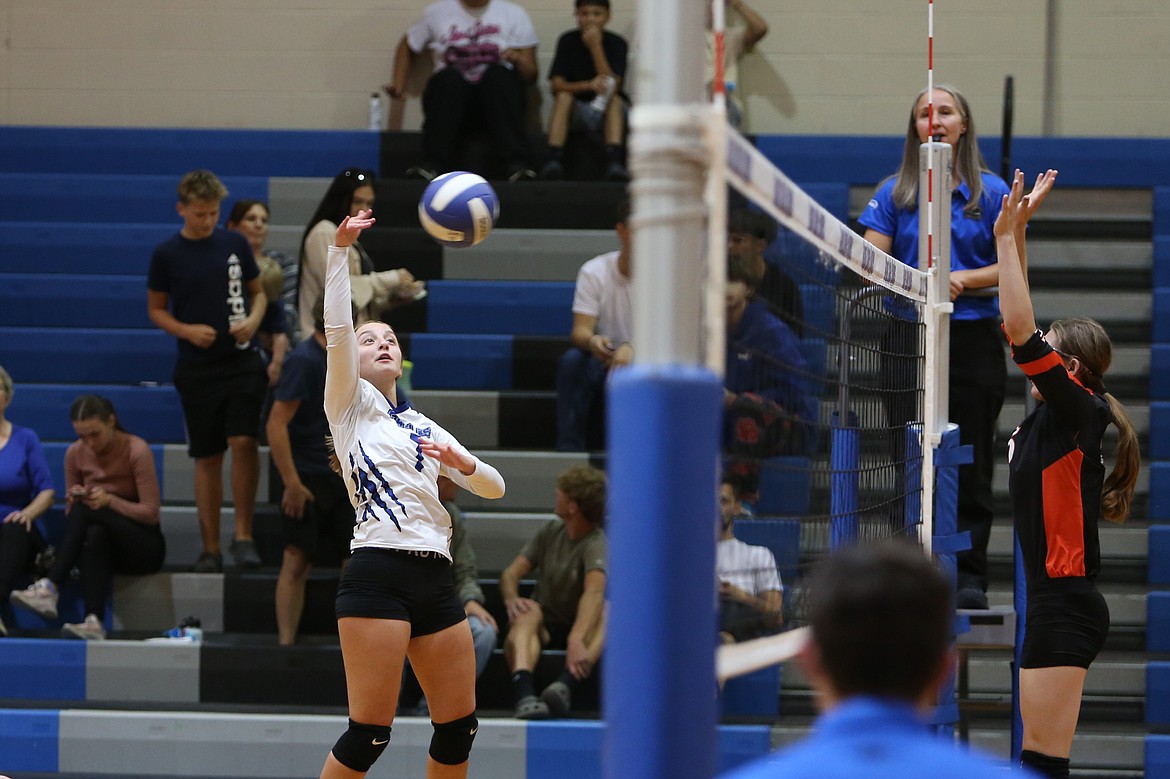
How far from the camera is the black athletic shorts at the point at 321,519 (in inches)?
262

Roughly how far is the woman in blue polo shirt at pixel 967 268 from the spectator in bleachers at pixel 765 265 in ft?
8.16

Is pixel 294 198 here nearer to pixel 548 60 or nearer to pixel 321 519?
pixel 548 60

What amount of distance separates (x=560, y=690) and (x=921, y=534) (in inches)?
98.2

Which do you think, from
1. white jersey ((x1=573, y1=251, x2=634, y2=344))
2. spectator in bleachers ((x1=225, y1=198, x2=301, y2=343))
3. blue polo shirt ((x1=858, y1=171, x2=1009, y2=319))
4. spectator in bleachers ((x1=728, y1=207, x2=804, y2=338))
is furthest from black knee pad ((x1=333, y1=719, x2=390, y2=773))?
spectator in bleachers ((x1=225, y1=198, x2=301, y2=343))

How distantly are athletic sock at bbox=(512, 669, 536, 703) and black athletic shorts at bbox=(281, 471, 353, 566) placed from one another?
102 centimetres

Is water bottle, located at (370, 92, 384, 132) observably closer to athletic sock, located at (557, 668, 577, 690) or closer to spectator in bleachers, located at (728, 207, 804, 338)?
athletic sock, located at (557, 668, 577, 690)

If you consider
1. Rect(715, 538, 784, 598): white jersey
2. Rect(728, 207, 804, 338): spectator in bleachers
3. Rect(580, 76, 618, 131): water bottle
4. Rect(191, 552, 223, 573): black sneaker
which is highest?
Rect(580, 76, 618, 131): water bottle

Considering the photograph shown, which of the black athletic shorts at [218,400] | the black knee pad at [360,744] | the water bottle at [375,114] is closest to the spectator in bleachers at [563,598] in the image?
the black athletic shorts at [218,400]

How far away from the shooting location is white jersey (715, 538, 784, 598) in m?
2.39

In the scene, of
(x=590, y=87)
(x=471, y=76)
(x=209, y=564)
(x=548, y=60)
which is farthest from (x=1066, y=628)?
(x=548, y=60)

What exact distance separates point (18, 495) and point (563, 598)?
2.74 metres

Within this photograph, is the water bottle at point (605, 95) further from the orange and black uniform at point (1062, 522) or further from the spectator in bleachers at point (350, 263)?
the orange and black uniform at point (1062, 522)

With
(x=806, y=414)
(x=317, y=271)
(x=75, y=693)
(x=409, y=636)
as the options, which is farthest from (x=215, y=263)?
(x=806, y=414)

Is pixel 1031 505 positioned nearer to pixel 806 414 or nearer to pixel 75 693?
pixel 806 414
